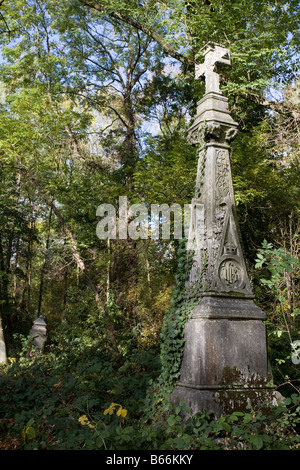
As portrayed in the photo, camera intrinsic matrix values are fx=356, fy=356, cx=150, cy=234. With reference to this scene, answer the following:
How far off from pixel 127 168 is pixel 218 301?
8.63m

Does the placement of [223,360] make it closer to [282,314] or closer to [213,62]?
[282,314]

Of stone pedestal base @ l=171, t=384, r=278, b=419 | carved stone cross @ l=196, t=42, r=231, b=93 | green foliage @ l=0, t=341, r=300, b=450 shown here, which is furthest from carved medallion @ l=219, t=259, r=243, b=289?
carved stone cross @ l=196, t=42, r=231, b=93

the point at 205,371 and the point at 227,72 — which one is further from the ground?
the point at 227,72

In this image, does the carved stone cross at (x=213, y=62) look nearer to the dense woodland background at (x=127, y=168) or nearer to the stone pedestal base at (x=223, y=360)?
the dense woodland background at (x=127, y=168)

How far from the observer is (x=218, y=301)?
422 cm

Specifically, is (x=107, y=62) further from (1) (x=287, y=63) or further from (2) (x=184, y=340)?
(2) (x=184, y=340)

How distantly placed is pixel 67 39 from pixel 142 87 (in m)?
3.51

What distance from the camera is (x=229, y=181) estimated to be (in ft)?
16.3

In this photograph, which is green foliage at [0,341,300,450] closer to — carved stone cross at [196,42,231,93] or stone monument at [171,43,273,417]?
stone monument at [171,43,273,417]

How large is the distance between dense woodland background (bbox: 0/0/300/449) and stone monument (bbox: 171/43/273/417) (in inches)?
14.7

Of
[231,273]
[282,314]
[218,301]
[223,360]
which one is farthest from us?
[282,314]

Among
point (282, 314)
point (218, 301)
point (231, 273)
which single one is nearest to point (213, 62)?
point (231, 273)
